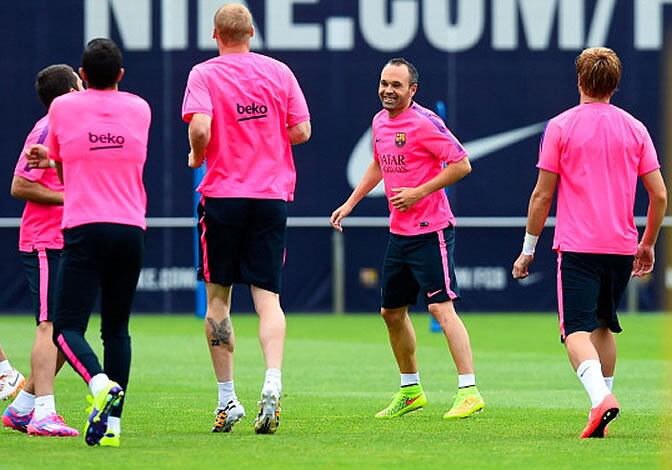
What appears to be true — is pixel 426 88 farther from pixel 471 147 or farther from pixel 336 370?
pixel 336 370

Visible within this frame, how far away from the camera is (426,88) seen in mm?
22469

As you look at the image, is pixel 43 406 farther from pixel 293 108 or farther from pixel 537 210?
pixel 537 210

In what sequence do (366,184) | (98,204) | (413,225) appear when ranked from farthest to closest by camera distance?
(366,184)
(413,225)
(98,204)

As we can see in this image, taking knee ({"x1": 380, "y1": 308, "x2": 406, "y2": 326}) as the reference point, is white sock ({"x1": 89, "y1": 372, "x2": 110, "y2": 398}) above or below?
above

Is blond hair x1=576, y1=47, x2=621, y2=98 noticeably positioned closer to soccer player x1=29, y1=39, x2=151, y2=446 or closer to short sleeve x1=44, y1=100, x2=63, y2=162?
soccer player x1=29, y1=39, x2=151, y2=446

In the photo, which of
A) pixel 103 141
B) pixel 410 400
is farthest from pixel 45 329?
pixel 410 400

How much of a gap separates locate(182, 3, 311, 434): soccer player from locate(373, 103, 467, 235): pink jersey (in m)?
1.24

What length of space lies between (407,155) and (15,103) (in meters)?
13.4

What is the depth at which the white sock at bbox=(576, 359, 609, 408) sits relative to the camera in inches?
320

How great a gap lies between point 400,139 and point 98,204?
8.55 feet

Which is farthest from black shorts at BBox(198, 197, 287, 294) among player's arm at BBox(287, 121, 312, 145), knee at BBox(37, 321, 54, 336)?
knee at BBox(37, 321, 54, 336)

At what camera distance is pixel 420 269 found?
31.9ft

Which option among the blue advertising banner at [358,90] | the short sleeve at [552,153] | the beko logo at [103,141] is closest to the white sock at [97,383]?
the beko logo at [103,141]

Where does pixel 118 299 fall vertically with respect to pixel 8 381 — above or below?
above
